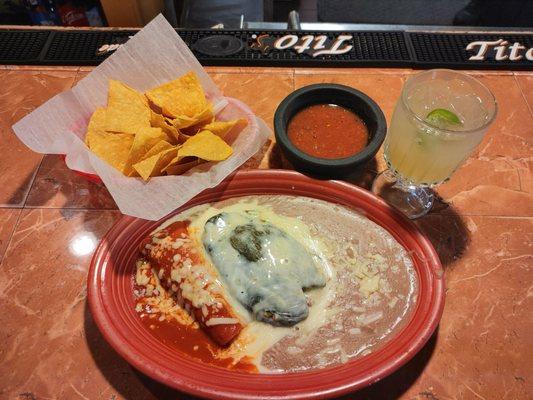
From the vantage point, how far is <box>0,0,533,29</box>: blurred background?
2418mm

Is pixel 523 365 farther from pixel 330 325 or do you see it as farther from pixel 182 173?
pixel 182 173

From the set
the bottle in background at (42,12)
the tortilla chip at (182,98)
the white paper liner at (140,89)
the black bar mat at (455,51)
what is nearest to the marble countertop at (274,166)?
the black bar mat at (455,51)

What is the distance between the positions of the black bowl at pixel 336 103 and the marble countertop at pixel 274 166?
220mm

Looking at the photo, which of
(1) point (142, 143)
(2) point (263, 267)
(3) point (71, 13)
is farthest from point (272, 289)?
(3) point (71, 13)

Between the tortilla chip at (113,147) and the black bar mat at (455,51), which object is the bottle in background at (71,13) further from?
the black bar mat at (455,51)

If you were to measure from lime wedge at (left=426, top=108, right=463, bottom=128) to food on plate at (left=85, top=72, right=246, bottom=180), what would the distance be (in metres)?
0.64

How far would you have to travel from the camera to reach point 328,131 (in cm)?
165

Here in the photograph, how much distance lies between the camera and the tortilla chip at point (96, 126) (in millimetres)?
1541

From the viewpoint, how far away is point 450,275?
1.52m

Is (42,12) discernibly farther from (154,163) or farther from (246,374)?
(246,374)

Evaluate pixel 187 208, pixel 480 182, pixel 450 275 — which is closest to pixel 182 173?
pixel 187 208

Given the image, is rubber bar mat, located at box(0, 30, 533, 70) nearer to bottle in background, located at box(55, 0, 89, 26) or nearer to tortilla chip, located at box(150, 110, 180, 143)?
bottle in background, located at box(55, 0, 89, 26)

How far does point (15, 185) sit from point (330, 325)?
1300 millimetres

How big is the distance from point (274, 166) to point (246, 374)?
842mm
